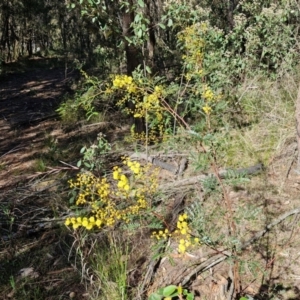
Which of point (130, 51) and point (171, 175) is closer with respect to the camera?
point (171, 175)

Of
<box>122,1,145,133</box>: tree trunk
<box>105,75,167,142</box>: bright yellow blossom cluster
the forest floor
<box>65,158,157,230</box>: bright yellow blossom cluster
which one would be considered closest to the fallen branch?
the forest floor

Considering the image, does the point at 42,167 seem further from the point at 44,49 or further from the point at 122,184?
the point at 44,49

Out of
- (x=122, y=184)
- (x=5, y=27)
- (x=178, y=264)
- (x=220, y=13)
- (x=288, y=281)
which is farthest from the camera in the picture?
(x=5, y=27)

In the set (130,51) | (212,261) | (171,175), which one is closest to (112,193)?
(212,261)

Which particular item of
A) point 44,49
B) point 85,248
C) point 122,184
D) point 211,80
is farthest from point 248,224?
point 44,49

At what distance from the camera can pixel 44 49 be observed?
24.0 metres

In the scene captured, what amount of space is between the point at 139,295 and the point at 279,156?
1750mm

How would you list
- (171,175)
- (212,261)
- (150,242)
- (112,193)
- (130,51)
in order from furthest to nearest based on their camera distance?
(130,51) → (171,175) → (150,242) → (212,261) → (112,193)

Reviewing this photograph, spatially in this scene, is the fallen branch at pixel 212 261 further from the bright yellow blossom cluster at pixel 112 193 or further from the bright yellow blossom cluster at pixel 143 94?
the bright yellow blossom cluster at pixel 143 94

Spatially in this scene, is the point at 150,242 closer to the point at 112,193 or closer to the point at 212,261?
the point at 212,261

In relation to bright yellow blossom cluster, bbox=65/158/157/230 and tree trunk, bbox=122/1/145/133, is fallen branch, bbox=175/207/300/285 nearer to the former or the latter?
bright yellow blossom cluster, bbox=65/158/157/230

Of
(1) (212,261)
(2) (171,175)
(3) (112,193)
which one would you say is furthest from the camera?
(2) (171,175)

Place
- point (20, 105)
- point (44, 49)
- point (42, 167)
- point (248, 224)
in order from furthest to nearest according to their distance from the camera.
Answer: point (44, 49) → point (20, 105) → point (42, 167) → point (248, 224)

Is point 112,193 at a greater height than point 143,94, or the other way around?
point 143,94
